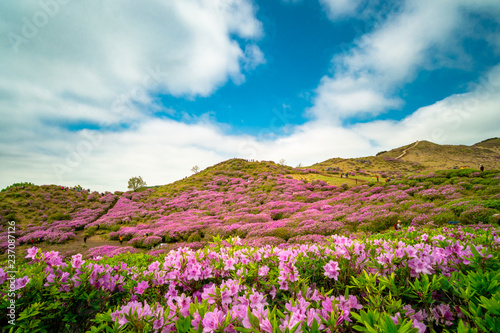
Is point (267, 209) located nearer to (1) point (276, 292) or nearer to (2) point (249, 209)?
(2) point (249, 209)

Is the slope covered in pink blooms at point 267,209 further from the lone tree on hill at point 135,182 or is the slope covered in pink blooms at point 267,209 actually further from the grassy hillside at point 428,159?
the grassy hillside at point 428,159

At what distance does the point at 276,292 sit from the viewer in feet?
8.96

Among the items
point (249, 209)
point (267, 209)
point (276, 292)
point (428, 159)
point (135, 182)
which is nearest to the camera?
point (276, 292)

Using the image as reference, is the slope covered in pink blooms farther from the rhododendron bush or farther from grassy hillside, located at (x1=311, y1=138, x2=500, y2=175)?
grassy hillside, located at (x1=311, y1=138, x2=500, y2=175)

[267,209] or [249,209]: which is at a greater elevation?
[249,209]

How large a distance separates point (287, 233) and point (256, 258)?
935 cm

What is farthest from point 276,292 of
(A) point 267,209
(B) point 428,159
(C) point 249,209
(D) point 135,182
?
(B) point 428,159

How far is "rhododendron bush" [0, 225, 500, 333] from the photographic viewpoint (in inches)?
62.4

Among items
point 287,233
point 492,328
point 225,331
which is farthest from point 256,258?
point 287,233

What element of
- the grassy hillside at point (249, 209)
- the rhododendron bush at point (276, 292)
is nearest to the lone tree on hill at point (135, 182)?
the grassy hillside at point (249, 209)

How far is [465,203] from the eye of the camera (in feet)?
34.7

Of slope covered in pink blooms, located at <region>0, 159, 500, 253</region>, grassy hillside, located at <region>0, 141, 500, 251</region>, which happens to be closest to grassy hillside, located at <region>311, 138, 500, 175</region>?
grassy hillside, located at <region>0, 141, 500, 251</region>

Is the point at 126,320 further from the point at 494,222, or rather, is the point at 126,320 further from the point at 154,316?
the point at 494,222

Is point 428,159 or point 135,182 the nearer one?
point 135,182
